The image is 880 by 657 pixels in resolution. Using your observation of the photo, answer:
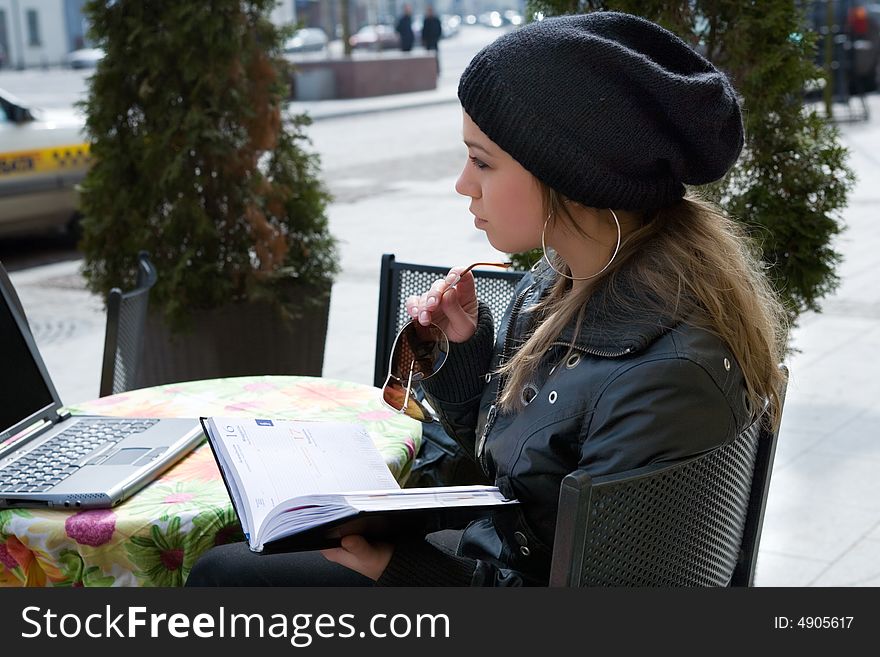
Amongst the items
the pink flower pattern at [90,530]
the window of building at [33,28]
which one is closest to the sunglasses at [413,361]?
the pink flower pattern at [90,530]

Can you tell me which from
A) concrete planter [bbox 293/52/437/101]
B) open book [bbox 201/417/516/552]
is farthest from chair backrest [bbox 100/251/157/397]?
concrete planter [bbox 293/52/437/101]

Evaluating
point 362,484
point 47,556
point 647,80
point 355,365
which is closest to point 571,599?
point 362,484

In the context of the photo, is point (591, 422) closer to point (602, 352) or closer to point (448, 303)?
point (602, 352)

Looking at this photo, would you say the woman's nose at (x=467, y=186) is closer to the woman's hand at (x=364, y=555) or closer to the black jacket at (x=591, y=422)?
the black jacket at (x=591, y=422)

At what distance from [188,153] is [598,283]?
335 cm

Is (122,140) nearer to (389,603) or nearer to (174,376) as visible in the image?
(174,376)

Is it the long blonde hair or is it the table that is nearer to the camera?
the long blonde hair

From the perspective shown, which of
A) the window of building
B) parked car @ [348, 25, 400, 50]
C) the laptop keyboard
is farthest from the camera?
the window of building

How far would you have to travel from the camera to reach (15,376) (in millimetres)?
2369

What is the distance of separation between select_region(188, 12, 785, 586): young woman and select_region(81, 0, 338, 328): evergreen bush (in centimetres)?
306

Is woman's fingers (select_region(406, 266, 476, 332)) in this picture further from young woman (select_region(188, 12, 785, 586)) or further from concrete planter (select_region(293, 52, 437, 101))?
concrete planter (select_region(293, 52, 437, 101))

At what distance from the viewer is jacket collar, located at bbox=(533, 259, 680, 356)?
185 centimetres

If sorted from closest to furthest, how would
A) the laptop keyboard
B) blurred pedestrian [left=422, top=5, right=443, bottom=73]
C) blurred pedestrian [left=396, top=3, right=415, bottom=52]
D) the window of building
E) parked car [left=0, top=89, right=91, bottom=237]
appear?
the laptop keyboard < parked car [left=0, top=89, right=91, bottom=237] < blurred pedestrian [left=422, top=5, right=443, bottom=73] < blurred pedestrian [left=396, top=3, right=415, bottom=52] < the window of building

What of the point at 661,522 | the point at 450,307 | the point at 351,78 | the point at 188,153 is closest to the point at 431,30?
the point at 351,78
